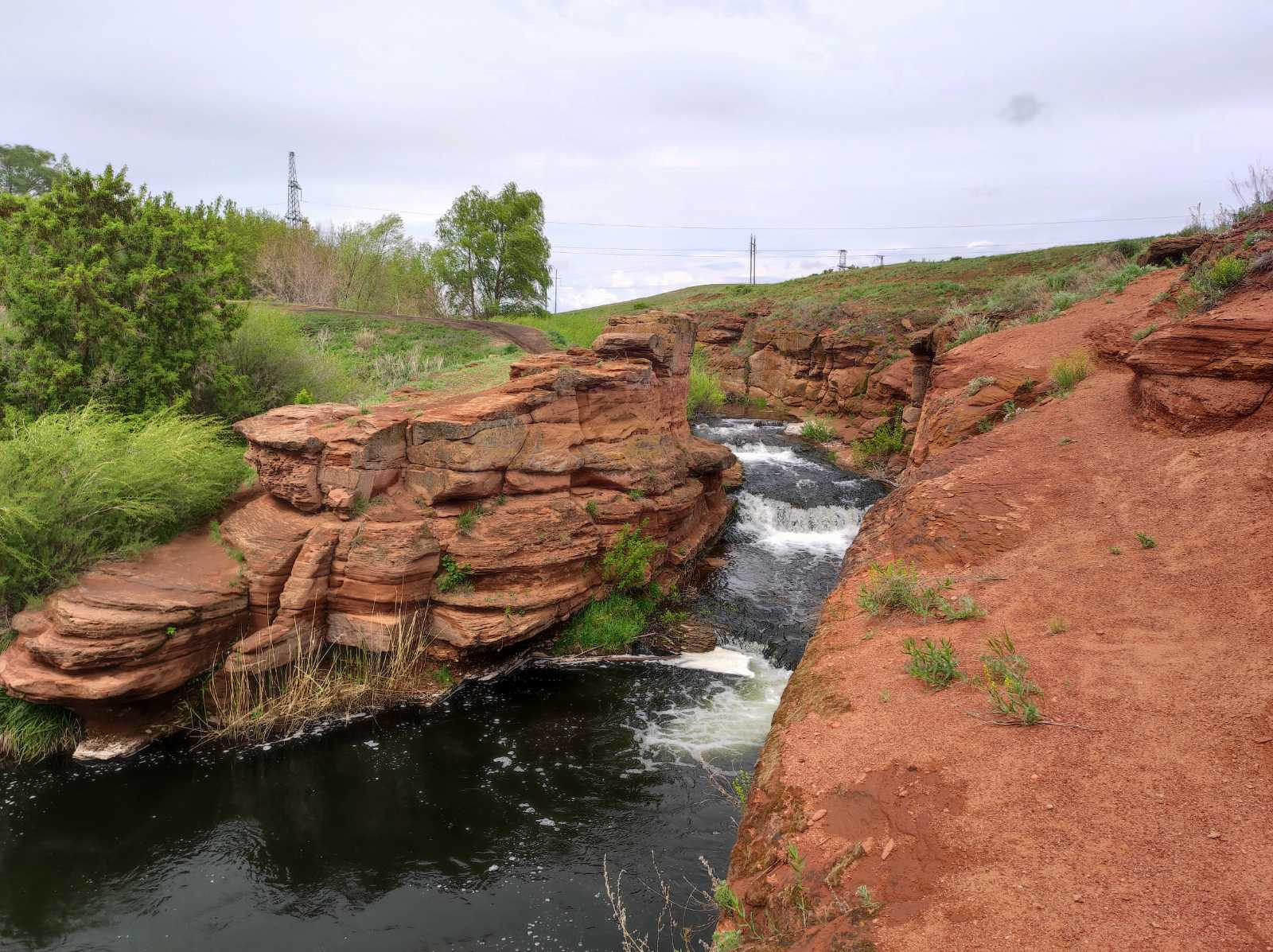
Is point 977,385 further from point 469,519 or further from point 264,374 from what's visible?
point 264,374

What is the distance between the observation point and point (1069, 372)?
1237 cm

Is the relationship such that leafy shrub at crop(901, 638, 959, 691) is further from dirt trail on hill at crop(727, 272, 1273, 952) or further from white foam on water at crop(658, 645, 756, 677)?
white foam on water at crop(658, 645, 756, 677)

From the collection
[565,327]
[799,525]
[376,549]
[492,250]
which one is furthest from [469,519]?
[492,250]

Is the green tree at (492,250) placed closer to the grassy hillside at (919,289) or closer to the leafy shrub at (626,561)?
the grassy hillside at (919,289)

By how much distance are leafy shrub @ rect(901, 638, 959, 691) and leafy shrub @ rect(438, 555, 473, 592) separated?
7300mm

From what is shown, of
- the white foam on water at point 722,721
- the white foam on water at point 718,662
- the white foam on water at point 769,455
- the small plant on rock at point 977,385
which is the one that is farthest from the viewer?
the white foam on water at point 769,455

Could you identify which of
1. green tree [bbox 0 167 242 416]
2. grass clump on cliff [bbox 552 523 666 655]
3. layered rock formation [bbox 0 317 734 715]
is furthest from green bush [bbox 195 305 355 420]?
grass clump on cliff [bbox 552 523 666 655]

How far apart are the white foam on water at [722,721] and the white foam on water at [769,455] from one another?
12.7 metres

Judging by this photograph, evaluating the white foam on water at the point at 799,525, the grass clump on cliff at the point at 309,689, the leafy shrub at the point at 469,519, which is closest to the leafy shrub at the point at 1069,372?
the white foam on water at the point at 799,525

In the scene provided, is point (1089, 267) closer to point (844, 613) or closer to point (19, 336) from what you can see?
point (844, 613)

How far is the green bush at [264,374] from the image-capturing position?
51.2 feet

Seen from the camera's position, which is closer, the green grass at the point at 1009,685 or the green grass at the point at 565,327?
the green grass at the point at 1009,685

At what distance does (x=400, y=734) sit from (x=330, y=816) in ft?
5.58

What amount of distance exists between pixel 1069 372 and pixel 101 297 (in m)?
17.8
